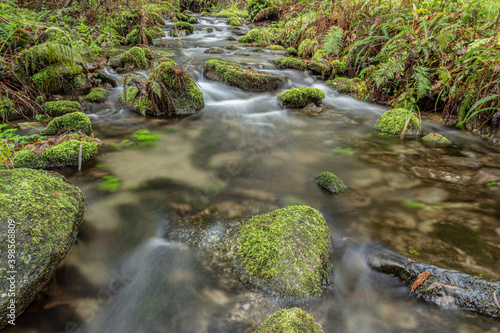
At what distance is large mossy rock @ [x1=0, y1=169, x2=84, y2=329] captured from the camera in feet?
5.45

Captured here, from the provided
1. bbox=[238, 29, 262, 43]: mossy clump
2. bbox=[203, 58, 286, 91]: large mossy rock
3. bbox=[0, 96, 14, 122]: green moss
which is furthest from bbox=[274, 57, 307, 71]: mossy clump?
bbox=[0, 96, 14, 122]: green moss

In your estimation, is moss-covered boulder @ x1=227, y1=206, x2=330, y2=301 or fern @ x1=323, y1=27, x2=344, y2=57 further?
fern @ x1=323, y1=27, x2=344, y2=57

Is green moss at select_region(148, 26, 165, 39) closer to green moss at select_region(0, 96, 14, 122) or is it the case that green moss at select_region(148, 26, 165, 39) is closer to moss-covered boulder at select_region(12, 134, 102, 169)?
green moss at select_region(0, 96, 14, 122)

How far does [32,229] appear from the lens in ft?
6.06

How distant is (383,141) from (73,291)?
16.7 ft

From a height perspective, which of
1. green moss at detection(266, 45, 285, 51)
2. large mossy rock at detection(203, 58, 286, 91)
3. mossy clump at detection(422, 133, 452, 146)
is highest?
green moss at detection(266, 45, 285, 51)

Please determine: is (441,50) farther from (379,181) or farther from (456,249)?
(456,249)

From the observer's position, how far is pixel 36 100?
479 centimetres

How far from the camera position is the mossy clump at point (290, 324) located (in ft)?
4.69

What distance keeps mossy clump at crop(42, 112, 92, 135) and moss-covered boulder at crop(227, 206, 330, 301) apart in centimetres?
340

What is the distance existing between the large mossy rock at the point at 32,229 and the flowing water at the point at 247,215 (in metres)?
0.17

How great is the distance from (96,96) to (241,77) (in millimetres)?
3747

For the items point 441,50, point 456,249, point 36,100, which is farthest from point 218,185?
point 441,50

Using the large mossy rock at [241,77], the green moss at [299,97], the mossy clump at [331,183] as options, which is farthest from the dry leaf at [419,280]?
the large mossy rock at [241,77]
